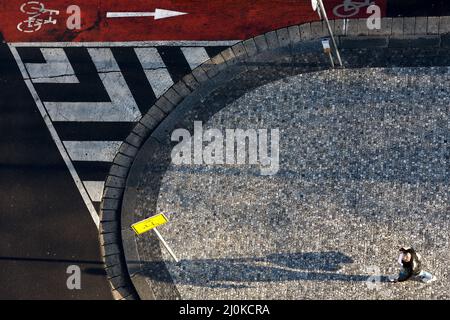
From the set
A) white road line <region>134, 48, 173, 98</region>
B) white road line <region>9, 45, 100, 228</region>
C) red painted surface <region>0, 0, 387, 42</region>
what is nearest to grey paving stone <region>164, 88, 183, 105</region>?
white road line <region>134, 48, 173, 98</region>

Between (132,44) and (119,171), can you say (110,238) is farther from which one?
(132,44)

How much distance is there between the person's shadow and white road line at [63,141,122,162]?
3663mm

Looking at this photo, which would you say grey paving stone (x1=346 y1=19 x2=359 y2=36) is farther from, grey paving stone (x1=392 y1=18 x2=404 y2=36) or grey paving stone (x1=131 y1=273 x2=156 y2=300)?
grey paving stone (x1=131 y1=273 x2=156 y2=300)

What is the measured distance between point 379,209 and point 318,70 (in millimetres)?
4367

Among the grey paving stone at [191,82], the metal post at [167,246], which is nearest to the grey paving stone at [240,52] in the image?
the grey paving stone at [191,82]

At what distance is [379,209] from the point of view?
1781 cm

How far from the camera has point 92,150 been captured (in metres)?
19.7

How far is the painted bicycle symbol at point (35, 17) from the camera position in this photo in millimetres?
20656

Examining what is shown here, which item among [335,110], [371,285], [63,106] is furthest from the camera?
[63,106]

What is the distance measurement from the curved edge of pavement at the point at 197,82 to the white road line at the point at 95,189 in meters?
0.21

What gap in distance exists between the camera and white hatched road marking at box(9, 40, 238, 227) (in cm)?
1961

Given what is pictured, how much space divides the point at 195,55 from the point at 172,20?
1.41 metres
